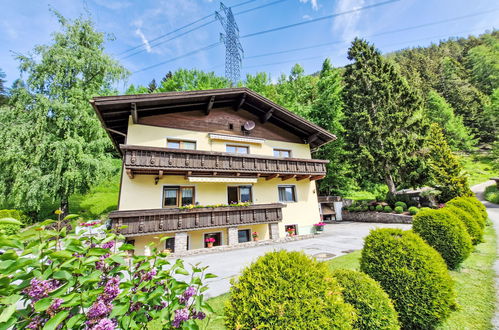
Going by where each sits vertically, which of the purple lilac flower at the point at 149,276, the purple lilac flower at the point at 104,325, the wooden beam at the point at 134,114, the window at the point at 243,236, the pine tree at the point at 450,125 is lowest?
the window at the point at 243,236

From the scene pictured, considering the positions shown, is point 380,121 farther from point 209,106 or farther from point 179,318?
point 179,318

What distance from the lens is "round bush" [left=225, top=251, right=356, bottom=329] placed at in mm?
2410

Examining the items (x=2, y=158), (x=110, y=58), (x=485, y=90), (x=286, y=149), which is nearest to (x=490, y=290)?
(x=286, y=149)

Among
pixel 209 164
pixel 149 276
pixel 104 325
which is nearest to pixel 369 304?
pixel 149 276

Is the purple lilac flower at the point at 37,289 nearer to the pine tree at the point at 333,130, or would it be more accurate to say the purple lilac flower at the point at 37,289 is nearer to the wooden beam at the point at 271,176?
the wooden beam at the point at 271,176

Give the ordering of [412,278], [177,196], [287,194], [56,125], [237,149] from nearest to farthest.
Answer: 1. [412,278]
2. [177,196]
3. [237,149]
4. [287,194]
5. [56,125]

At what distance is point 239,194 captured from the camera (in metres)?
14.7

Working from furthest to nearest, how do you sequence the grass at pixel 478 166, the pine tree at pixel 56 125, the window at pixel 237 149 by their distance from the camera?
the grass at pixel 478 166 < the pine tree at pixel 56 125 < the window at pixel 237 149

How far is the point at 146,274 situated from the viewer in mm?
1842

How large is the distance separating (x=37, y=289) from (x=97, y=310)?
39 centimetres

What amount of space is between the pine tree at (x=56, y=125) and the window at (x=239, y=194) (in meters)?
12.1

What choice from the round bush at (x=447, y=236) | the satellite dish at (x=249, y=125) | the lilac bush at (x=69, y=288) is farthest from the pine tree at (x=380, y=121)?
the lilac bush at (x=69, y=288)

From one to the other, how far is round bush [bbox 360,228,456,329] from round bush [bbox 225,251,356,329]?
1.89 m

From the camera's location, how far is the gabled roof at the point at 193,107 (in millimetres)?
11312
